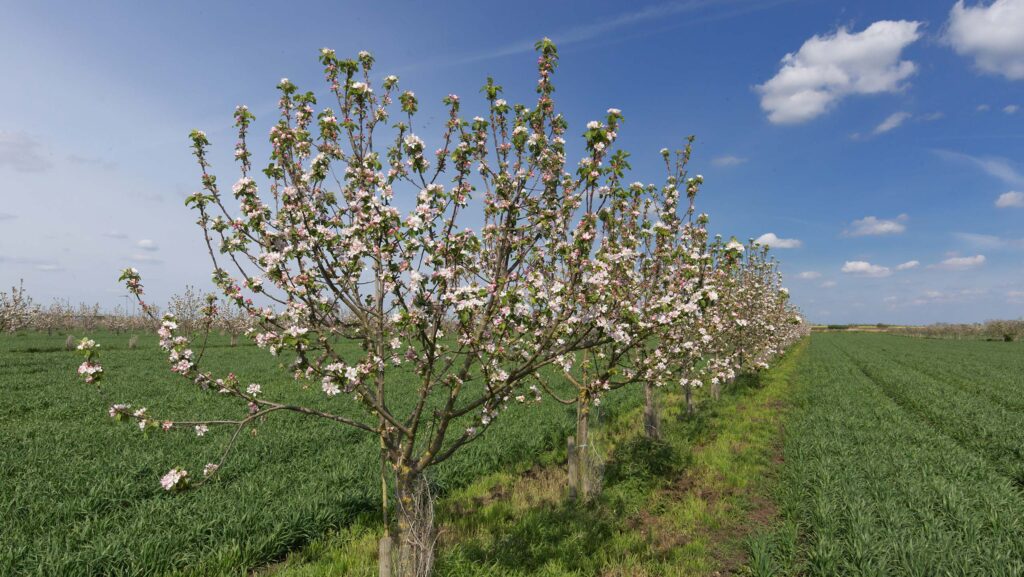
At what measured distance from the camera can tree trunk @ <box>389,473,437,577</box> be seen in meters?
5.88

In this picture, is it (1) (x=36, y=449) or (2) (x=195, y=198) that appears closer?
(2) (x=195, y=198)

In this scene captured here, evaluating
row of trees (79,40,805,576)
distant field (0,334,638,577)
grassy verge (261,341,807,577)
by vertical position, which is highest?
row of trees (79,40,805,576)

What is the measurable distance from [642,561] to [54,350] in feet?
170

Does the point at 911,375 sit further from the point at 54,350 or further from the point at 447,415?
the point at 54,350

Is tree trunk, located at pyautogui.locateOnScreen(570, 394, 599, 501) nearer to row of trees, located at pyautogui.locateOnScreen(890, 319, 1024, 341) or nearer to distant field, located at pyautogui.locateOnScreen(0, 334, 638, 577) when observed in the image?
distant field, located at pyautogui.locateOnScreen(0, 334, 638, 577)

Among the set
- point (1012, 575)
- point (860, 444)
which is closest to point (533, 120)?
point (1012, 575)

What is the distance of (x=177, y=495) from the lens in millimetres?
8383

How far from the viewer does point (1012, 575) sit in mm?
6219

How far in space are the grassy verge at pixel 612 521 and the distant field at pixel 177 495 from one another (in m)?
0.64

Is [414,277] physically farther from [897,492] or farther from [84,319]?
[84,319]

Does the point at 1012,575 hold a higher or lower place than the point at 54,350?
lower

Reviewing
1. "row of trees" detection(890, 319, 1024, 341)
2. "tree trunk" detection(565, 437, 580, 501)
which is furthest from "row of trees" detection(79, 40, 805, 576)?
"row of trees" detection(890, 319, 1024, 341)

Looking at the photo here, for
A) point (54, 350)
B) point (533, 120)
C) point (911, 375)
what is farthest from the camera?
point (54, 350)

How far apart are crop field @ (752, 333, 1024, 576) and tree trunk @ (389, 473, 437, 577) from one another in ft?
16.7
